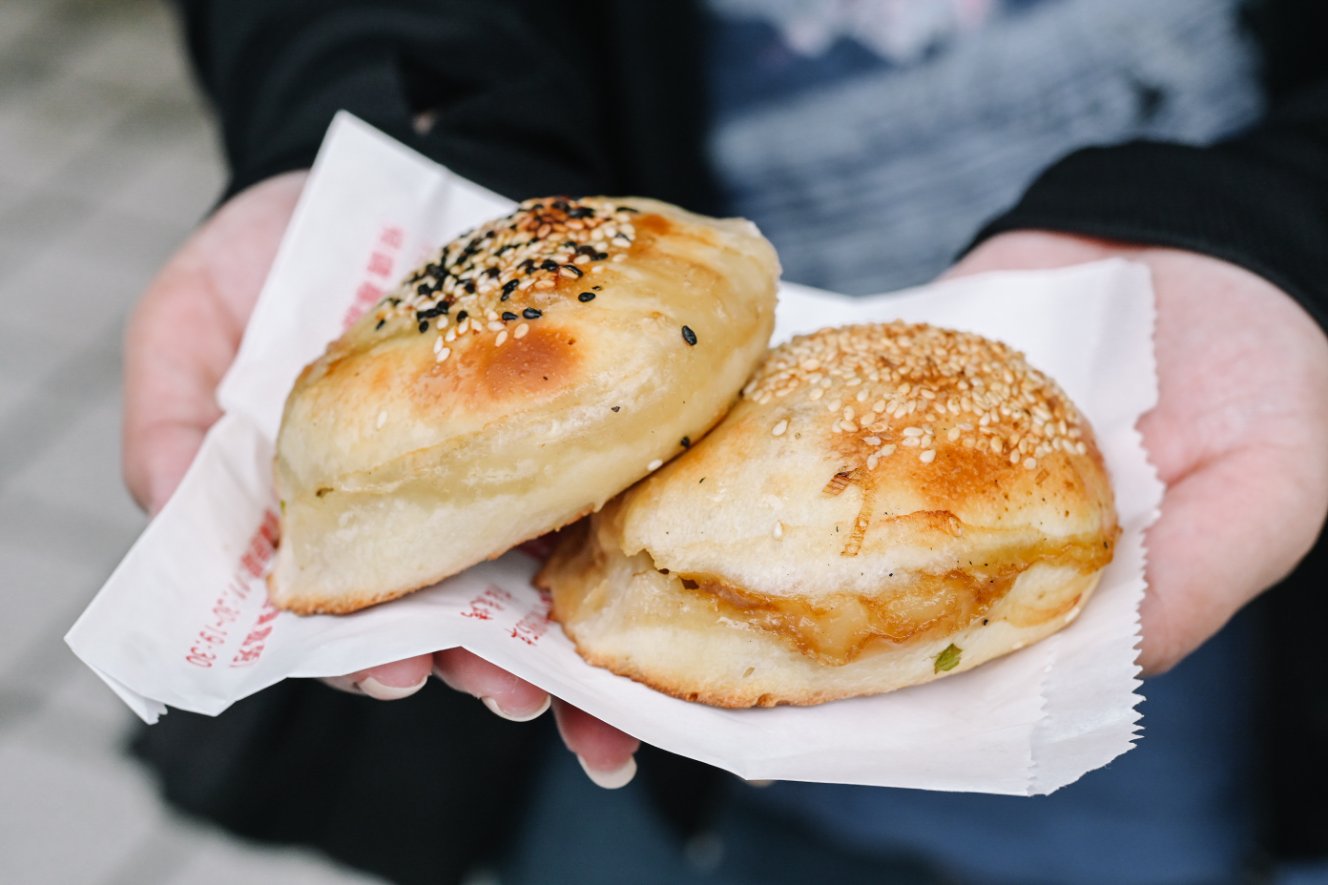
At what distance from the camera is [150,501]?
2070 millimetres

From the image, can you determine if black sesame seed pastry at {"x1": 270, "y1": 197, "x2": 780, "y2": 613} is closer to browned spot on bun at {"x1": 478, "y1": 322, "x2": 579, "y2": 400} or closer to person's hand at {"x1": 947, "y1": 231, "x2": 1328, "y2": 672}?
browned spot on bun at {"x1": 478, "y1": 322, "x2": 579, "y2": 400}

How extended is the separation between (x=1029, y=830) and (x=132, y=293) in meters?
5.26

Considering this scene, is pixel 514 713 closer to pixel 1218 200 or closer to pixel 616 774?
pixel 616 774

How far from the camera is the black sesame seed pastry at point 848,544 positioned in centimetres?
169

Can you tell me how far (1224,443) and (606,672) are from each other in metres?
1.15

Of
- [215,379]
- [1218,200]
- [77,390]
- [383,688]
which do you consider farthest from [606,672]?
[77,390]

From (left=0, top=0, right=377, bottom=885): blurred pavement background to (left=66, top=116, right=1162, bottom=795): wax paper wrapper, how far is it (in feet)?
4.22

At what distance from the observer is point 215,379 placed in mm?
2273

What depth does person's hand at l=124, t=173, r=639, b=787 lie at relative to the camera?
1708 mm

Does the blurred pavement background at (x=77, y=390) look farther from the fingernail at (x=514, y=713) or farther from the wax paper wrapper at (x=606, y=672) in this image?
the fingernail at (x=514, y=713)

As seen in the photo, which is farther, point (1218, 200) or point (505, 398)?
point (1218, 200)

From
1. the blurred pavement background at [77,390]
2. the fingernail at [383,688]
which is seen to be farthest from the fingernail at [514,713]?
the blurred pavement background at [77,390]

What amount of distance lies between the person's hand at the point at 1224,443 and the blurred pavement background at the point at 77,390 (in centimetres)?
227

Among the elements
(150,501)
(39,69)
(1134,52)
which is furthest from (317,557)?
(39,69)
